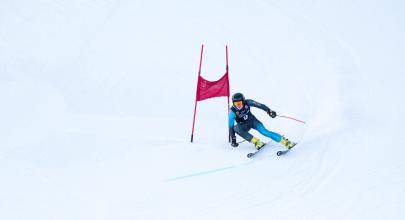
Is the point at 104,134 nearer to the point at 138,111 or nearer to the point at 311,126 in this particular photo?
the point at 138,111

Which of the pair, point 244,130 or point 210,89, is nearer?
point 244,130

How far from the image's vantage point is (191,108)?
33.2 ft

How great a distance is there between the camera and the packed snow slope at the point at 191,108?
5629mm

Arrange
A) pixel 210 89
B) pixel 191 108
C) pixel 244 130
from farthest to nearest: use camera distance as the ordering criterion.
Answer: pixel 191 108, pixel 210 89, pixel 244 130

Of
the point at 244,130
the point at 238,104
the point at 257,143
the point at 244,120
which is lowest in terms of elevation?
the point at 257,143

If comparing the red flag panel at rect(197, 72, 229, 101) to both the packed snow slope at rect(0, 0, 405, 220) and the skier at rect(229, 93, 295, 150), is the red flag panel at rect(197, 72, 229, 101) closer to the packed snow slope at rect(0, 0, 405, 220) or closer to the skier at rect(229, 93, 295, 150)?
the skier at rect(229, 93, 295, 150)

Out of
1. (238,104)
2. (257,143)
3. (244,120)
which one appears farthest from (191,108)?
(257,143)

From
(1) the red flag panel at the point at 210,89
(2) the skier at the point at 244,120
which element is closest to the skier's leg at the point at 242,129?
(2) the skier at the point at 244,120

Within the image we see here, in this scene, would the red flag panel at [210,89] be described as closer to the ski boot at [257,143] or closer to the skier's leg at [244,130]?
the skier's leg at [244,130]

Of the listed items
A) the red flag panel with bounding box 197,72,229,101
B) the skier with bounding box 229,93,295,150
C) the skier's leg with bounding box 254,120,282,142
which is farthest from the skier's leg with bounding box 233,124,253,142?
the red flag panel with bounding box 197,72,229,101

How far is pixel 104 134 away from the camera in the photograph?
8.38m

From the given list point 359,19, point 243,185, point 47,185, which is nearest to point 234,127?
point 243,185

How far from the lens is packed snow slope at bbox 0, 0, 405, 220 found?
563cm

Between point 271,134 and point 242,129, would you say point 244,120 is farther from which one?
point 271,134
